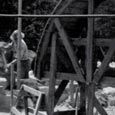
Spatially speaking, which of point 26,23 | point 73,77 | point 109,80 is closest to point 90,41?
point 109,80

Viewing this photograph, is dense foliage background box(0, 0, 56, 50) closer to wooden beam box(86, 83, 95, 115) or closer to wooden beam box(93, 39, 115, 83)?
wooden beam box(86, 83, 95, 115)

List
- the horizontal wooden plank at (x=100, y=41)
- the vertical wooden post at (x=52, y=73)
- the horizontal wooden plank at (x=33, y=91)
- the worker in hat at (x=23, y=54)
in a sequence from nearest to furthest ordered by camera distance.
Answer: the horizontal wooden plank at (x=33, y=91)
the horizontal wooden plank at (x=100, y=41)
the vertical wooden post at (x=52, y=73)
the worker in hat at (x=23, y=54)

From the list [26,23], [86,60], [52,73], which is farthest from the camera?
[26,23]

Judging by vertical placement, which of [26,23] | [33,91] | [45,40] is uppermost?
[45,40]

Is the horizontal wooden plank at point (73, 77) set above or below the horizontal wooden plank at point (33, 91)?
above

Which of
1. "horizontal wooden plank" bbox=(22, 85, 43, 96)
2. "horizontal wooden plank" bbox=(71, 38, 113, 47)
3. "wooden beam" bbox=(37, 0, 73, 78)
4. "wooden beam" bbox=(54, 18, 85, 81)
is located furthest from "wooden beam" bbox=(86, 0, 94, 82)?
"horizontal wooden plank" bbox=(22, 85, 43, 96)

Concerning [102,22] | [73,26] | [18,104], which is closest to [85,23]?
[73,26]

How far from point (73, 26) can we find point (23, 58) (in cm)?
314

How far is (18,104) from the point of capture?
27.9 ft

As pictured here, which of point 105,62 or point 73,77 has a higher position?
point 105,62

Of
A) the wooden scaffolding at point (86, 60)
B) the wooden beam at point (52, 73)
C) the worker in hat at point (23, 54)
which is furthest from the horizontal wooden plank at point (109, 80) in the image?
the worker in hat at point (23, 54)

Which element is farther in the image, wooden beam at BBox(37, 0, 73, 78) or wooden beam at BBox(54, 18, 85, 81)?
wooden beam at BBox(37, 0, 73, 78)

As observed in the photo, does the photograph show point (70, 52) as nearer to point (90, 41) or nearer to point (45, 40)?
point (90, 41)

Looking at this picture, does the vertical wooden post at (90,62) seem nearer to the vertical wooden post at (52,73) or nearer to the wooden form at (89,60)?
the wooden form at (89,60)
